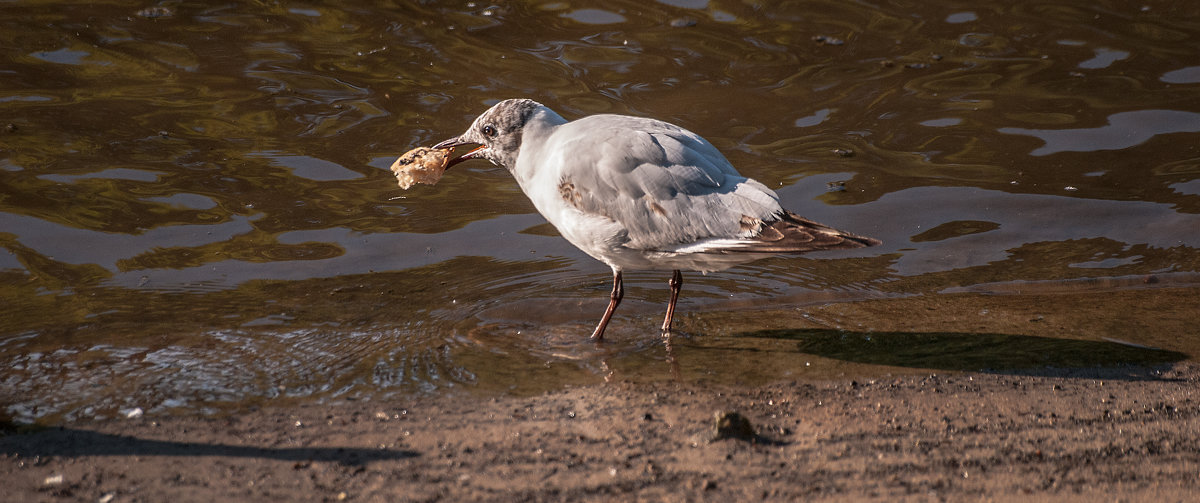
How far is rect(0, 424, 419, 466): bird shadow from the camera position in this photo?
384cm

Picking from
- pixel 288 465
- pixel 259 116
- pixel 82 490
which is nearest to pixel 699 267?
Result: pixel 288 465

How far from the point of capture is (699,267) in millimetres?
4984

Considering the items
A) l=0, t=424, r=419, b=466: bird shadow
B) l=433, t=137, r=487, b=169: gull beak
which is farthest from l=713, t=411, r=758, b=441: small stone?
l=433, t=137, r=487, b=169: gull beak

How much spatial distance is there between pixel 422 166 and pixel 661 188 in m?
1.88

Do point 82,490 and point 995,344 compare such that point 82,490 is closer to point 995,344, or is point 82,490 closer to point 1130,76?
point 995,344

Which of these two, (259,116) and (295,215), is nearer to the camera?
(295,215)

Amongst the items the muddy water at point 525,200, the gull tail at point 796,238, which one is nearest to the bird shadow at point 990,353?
the muddy water at point 525,200

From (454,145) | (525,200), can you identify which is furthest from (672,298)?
(525,200)

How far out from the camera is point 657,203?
4.79 meters

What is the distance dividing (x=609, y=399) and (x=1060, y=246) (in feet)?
11.6

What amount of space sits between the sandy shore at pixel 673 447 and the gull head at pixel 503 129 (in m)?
1.62

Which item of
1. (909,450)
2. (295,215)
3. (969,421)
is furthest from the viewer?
(295,215)

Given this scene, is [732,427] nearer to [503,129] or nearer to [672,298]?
[672,298]

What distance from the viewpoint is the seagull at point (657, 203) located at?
456 centimetres
